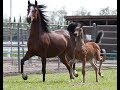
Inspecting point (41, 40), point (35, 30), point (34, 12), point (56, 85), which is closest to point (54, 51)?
point (41, 40)

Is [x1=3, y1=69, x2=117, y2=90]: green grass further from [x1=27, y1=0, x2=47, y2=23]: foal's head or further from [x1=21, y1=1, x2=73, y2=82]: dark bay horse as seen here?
[x1=27, y1=0, x2=47, y2=23]: foal's head

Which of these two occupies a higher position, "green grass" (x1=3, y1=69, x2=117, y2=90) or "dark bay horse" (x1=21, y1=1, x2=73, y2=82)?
"dark bay horse" (x1=21, y1=1, x2=73, y2=82)

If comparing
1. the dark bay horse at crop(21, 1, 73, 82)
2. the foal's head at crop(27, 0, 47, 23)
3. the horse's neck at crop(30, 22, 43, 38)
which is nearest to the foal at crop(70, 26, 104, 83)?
the dark bay horse at crop(21, 1, 73, 82)

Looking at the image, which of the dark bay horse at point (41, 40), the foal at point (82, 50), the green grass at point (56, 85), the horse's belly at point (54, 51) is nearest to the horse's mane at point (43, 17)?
the dark bay horse at point (41, 40)

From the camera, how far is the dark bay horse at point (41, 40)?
9.47 meters

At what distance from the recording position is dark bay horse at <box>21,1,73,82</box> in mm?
9469

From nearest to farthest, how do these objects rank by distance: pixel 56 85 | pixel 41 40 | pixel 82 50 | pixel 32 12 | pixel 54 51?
pixel 56 85, pixel 82 50, pixel 32 12, pixel 41 40, pixel 54 51

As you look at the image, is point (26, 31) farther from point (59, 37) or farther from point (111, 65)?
point (59, 37)

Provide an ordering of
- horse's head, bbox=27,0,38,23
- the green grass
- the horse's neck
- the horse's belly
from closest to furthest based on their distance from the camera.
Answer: the green grass < horse's head, bbox=27,0,38,23 < the horse's neck < the horse's belly

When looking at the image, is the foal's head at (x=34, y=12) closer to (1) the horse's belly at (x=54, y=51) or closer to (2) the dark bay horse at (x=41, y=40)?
(2) the dark bay horse at (x=41, y=40)

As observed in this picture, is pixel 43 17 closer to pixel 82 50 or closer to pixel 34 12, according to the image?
pixel 34 12

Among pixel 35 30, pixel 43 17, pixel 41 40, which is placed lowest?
pixel 41 40

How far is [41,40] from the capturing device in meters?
9.66

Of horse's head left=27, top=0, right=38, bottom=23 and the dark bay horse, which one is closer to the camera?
horse's head left=27, top=0, right=38, bottom=23
